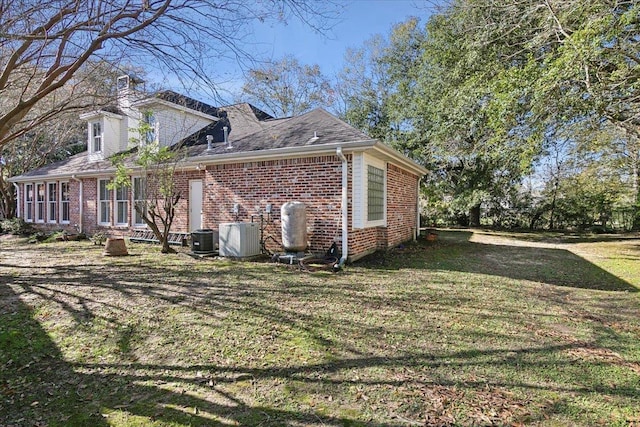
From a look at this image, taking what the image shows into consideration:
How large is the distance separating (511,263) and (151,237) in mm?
10898

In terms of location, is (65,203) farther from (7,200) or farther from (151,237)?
(151,237)

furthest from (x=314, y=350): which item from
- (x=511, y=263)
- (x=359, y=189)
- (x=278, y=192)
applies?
(x=511, y=263)

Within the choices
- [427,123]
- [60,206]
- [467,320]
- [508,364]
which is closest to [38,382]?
[508,364]

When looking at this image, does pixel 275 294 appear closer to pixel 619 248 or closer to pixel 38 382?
pixel 38 382

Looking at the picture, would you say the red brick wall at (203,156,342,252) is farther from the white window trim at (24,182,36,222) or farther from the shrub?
the white window trim at (24,182,36,222)

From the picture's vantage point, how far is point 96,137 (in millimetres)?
15250

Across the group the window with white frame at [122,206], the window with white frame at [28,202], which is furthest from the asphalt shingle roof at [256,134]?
the window with white frame at [28,202]

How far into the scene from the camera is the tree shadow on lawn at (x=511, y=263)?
7157 mm

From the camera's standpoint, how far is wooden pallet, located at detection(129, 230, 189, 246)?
11134 millimetres

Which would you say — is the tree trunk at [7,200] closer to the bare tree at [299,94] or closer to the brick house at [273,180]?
the brick house at [273,180]

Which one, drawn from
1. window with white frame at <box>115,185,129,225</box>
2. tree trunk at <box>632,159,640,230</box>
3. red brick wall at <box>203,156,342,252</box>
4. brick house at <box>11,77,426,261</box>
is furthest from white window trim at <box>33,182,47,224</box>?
tree trunk at <box>632,159,640,230</box>

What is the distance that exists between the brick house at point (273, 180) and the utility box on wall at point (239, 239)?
0.49 m

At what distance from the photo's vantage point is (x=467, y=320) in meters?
4.51

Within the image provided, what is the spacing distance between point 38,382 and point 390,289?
184 inches
